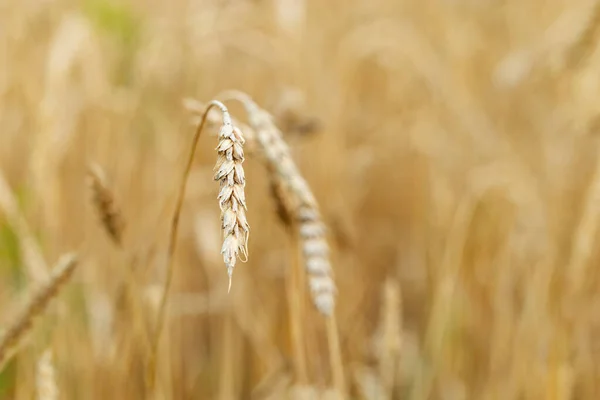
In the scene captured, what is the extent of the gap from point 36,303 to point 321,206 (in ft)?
2.50

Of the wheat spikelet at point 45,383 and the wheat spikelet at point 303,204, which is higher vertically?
the wheat spikelet at point 303,204

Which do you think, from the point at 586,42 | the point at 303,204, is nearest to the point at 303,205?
the point at 303,204

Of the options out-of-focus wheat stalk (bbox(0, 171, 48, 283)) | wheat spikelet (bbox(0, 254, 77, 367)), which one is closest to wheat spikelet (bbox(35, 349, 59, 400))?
wheat spikelet (bbox(0, 254, 77, 367))

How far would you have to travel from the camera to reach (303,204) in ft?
1.96

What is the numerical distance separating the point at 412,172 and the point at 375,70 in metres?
0.46

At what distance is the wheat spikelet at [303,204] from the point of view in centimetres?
54

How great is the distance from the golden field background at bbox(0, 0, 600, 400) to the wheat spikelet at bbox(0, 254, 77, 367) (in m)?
0.17

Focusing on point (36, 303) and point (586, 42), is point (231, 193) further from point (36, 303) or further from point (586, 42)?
point (586, 42)

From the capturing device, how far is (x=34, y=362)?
0.84 m

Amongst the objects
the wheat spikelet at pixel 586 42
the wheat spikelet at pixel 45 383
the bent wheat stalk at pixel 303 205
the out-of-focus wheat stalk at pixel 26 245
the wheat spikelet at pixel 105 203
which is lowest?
the wheat spikelet at pixel 45 383

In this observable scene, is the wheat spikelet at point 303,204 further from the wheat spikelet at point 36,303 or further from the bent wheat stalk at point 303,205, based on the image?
the wheat spikelet at point 36,303

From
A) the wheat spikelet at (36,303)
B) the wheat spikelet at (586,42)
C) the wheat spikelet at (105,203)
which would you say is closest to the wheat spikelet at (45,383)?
the wheat spikelet at (36,303)

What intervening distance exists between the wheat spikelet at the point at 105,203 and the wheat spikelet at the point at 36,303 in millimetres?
85

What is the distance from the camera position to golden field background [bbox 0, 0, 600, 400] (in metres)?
0.90
